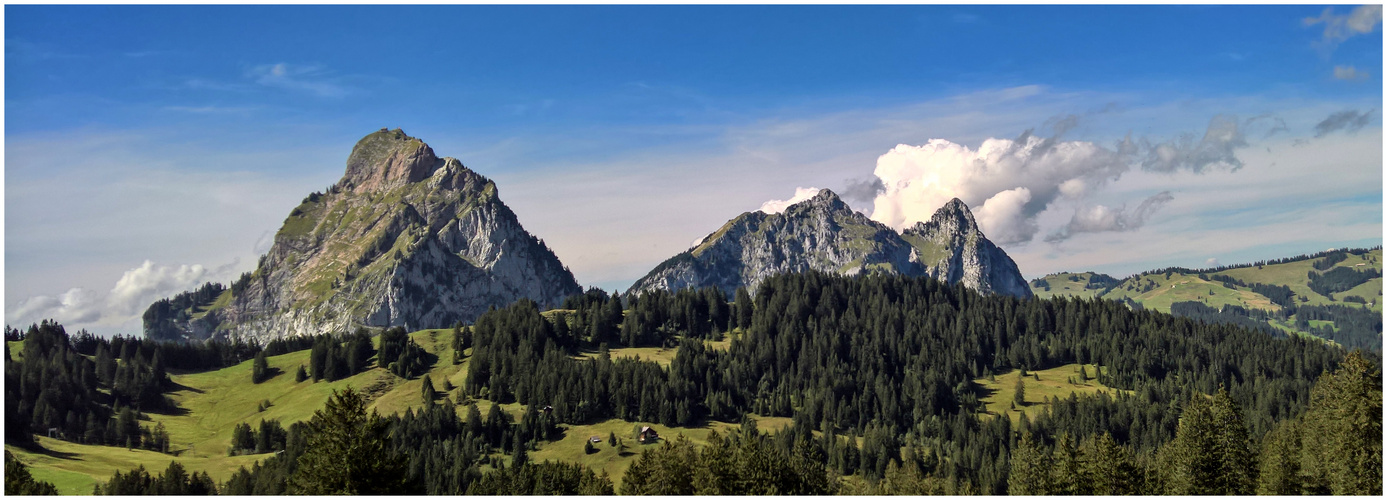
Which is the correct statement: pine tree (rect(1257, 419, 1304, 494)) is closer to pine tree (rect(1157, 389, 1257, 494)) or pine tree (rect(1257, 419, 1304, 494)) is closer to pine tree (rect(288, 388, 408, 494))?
pine tree (rect(1157, 389, 1257, 494))

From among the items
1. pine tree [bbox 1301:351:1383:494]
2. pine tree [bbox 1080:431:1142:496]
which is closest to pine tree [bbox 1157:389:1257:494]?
pine tree [bbox 1080:431:1142:496]

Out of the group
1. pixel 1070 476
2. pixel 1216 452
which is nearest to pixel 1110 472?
pixel 1070 476

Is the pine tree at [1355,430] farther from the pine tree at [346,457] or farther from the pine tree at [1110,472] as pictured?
the pine tree at [346,457]

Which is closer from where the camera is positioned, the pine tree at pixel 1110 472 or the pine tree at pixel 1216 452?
the pine tree at pixel 1216 452

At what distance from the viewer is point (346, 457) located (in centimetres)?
7475

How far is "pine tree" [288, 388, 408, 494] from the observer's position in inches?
2943

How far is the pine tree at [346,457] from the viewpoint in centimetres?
7475

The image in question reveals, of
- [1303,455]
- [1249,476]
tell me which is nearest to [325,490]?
[1249,476]

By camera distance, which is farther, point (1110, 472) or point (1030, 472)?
point (1030, 472)

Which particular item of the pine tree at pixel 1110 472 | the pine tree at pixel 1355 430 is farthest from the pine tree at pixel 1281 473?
the pine tree at pixel 1110 472

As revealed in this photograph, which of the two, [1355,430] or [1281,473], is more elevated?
[1355,430]

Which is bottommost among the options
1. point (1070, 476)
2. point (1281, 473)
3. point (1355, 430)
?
point (1281, 473)

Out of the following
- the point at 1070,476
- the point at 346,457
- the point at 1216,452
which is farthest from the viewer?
the point at 1070,476

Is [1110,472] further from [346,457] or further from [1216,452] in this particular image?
[346,457]
